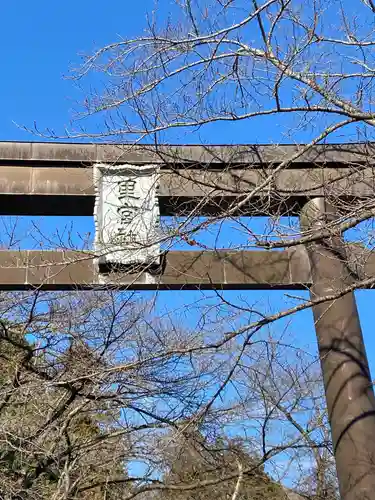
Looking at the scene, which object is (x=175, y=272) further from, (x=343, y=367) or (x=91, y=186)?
(x=343, y=367)

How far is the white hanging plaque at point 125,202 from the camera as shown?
449 cm

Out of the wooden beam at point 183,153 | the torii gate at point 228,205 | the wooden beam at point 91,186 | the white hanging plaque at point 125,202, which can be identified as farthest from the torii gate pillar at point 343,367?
the white hanging plaque at point 125,202

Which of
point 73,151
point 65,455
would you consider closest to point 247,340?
point 73,151

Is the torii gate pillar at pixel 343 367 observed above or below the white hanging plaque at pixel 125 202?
below

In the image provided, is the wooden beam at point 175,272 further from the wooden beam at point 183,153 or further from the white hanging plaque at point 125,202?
the wooden beam at point 183,153

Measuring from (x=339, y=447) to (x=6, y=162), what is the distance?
3380mm

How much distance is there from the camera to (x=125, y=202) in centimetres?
469

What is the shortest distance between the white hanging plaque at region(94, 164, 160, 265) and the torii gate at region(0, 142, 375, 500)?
0.27 feet

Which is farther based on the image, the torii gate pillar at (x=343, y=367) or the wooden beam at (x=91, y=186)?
the wooden beam at (x=91, y=186)

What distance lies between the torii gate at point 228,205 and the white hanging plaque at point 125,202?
0.27ft

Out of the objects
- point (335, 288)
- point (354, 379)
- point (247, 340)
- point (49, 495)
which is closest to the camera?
point (247, 340)

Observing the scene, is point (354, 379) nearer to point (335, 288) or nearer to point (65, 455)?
point (335, 288)

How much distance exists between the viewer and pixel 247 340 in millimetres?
3643

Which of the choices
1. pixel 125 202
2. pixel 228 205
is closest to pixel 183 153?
pixel 228 205
